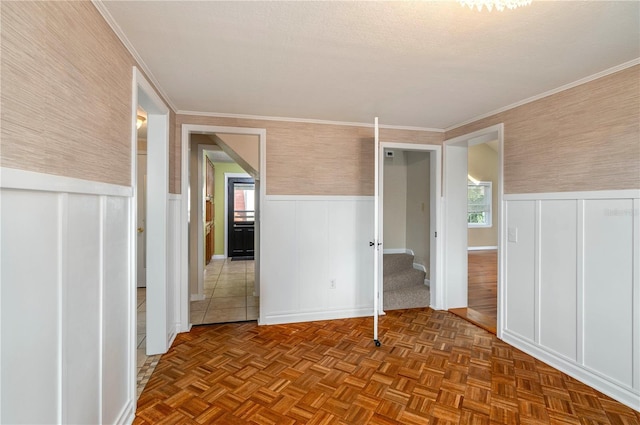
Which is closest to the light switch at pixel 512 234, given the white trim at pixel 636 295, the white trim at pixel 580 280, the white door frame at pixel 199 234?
the white trim at pixel 580 280

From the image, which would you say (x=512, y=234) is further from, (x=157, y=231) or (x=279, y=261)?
(x=157, y=231)

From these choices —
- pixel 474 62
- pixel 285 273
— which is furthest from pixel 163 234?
pixel 474 62

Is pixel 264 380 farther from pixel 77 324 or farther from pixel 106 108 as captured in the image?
pixel 106 108

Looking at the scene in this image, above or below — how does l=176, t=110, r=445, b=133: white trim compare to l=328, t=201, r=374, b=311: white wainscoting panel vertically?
above

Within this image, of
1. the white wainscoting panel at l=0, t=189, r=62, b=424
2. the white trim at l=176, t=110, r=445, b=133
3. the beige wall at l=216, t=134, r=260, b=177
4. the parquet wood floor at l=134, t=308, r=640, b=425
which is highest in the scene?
the white trim at l=176, t=110, r=445, b=133

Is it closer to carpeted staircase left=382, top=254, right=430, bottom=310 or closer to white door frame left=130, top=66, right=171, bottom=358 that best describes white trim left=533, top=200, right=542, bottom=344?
carpeted staircase left=382, top=254, right=430, bottom=310

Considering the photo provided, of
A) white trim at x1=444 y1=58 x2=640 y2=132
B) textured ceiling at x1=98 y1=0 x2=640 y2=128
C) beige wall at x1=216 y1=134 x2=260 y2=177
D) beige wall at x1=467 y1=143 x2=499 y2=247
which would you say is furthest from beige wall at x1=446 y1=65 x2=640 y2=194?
beige wall at x1=467 y1=143 x2=499 y2=247

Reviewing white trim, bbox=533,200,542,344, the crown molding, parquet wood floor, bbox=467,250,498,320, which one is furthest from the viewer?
parquet wood floor, bbox=467,250,498,320

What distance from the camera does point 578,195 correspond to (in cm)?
231

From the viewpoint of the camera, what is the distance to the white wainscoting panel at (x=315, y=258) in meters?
3.36

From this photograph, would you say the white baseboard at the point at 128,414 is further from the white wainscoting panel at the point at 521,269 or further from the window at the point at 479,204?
the window at the point at 479,204

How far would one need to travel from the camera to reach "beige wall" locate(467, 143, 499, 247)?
27.5 feet

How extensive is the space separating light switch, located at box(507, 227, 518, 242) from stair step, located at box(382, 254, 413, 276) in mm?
1733

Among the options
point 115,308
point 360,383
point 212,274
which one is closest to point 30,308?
point 115,308
